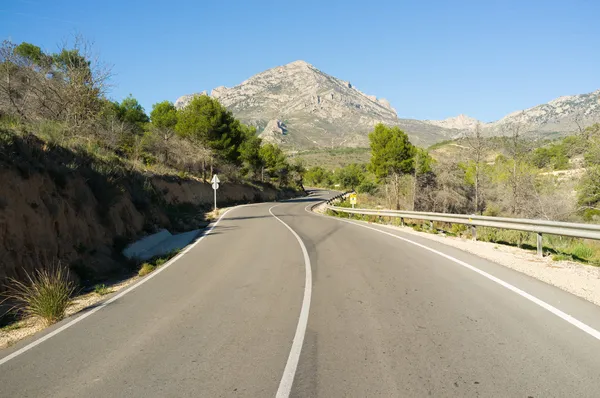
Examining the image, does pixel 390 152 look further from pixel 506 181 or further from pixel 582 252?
pixel 582 252

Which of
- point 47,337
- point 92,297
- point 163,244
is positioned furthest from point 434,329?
point 163,244

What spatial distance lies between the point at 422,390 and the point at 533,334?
219 centimetres

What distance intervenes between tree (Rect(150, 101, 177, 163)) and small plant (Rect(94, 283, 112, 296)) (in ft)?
110

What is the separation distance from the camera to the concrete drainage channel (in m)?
12.4

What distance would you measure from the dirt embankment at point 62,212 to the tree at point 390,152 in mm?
33945

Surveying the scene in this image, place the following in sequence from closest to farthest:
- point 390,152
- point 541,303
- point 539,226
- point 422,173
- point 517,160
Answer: point 541,303 < point 539,226 < point 517,160 < point 422,173 < point 390,152

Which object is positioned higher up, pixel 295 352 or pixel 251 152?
pixel 251 152

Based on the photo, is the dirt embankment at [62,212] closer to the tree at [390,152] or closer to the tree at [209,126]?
the tree at [209,126]

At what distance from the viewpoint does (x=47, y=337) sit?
5.33 metres

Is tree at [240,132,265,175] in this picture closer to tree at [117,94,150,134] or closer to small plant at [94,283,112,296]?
tree at [117,94,150,134]

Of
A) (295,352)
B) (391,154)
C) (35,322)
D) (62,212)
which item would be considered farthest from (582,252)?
(391,154)

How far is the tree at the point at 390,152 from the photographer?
4534 cm

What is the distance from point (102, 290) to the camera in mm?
8023

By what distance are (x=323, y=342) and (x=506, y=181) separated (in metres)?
36.8
